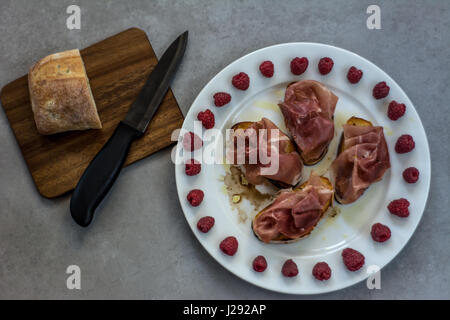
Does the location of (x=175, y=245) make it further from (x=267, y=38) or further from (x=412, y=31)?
(x=412, y=31)

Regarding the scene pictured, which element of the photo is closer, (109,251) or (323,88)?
(323,88)

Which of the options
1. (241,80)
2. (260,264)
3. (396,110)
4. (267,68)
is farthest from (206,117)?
(396,110)

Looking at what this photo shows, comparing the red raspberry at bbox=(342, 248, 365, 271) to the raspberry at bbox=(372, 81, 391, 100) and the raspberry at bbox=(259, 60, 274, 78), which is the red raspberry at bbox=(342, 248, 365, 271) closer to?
the raspberry at bbox=(372, 81, 391, 100)

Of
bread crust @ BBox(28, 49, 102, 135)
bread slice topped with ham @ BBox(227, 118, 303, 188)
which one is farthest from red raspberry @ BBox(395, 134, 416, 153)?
bread crust @ BBox(28, 49, 102, 135)

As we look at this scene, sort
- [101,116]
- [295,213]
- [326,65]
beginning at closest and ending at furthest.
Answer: [295,213], [326,65], [101,116]

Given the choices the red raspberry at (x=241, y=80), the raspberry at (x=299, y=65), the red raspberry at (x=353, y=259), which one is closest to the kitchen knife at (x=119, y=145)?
the red raspberry at (x=241, y=80)

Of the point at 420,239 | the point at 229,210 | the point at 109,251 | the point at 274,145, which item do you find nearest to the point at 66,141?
the point at 109,251

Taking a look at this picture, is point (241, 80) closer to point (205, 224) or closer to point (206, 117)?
point (206, 117)
